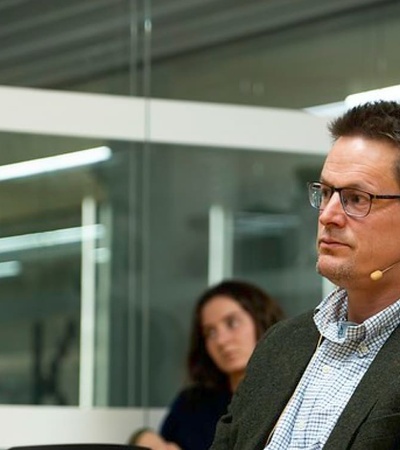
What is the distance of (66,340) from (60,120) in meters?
0.95

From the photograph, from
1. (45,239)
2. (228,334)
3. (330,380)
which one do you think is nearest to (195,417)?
(228,334)

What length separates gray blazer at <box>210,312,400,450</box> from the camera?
2.31 meters

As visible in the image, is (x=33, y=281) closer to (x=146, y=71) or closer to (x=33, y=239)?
(x=33, y=239)

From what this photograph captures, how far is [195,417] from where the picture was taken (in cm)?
527

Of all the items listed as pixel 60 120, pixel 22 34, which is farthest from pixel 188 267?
pixel 22 34

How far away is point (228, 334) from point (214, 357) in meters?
0.13

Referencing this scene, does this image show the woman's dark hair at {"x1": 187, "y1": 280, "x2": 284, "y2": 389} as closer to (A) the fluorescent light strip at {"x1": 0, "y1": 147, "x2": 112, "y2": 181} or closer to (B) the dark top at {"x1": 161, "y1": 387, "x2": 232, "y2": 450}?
(B) the dark top at {"x1": 161, "y1": 387, "x2": 232, "y2": 450}

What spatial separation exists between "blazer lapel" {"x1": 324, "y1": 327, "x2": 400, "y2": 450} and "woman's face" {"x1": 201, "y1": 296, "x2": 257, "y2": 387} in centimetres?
271

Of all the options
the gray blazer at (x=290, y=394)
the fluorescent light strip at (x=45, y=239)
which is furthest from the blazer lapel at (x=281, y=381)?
the fluorescent light strip at (x=45, y=239)

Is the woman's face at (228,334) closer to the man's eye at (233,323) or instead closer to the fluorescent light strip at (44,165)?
the man's eye at (233,323)

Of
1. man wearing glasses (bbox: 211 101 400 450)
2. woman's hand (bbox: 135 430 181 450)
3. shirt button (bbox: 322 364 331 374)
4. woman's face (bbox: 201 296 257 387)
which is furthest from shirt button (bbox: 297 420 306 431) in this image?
woman's hand (bbox: 135 430 181 450)

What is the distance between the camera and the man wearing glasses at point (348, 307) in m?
2.43

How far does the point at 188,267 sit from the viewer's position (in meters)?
5.97

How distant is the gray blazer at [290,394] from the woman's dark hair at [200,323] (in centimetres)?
242
